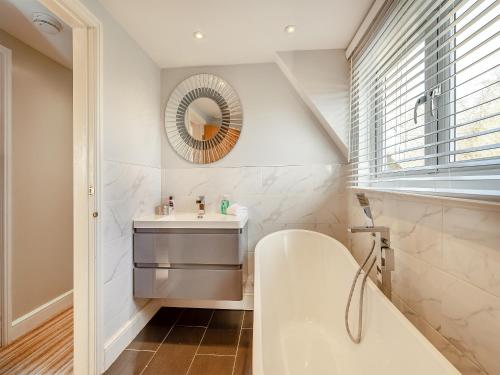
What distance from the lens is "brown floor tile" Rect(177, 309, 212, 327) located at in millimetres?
1909

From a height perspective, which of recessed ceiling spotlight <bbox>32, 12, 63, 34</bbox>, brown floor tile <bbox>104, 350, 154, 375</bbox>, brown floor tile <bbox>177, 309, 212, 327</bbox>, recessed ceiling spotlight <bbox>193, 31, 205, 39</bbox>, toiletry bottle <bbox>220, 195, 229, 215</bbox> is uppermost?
recessed ceiling spotlight <bbox>193, 31, 205, 39</bbox>

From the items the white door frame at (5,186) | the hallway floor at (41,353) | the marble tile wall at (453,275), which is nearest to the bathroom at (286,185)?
the marble tile wall at (453,275)

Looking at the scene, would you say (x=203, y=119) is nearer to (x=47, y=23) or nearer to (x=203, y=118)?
(x=203, y=118)

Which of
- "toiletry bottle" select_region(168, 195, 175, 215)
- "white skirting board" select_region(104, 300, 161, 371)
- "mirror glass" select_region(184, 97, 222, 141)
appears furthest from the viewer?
"mirror glass" select_region(184, 97, 222, 141)

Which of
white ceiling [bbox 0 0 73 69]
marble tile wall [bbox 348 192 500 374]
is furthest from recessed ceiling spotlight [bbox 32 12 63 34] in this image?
marble tile wall [bbox 348 192 500 374]

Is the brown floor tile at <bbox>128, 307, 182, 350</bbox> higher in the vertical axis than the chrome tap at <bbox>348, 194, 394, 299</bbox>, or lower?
lower

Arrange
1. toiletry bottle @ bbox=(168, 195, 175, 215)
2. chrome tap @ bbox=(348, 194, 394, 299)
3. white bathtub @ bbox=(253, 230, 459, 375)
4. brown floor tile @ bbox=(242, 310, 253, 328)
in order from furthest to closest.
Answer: toiletry bottle @ bbox=(168, 195, 175, 215) < brown floor tile @ bbox=(242, 310, 253, 328) < chrome tap @ bbox=(348, 194, 394, 299) < white bathtub @ bbox=(253, 230, 459, 375)

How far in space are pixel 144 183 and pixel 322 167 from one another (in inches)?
60.1

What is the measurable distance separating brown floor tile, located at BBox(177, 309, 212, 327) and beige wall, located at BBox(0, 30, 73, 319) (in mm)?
1111

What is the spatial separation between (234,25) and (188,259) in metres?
Answer: 1.68

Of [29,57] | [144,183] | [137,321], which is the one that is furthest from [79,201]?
[29,57]

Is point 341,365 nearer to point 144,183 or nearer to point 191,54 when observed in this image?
point 144,183

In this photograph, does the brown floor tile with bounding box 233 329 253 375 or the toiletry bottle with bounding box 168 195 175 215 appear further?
the toiletry bottle with bounding box 168 195 175 215

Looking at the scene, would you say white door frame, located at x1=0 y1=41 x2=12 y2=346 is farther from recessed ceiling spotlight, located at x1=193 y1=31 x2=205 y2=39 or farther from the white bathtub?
the white bathtub
